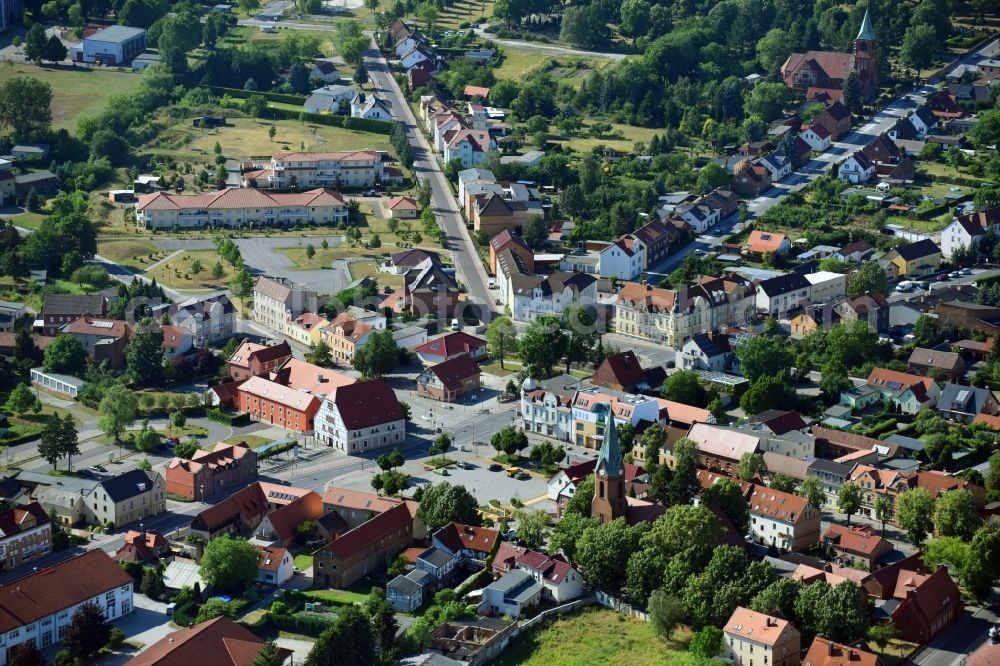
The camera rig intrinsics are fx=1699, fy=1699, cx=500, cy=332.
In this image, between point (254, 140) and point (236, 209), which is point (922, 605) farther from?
point (254, 140)

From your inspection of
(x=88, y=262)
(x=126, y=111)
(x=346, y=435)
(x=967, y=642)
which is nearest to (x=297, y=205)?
(x=88, y=262)

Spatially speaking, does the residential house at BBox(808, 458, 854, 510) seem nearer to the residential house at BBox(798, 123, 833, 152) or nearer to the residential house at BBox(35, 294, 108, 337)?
the residential house at BBox(35, 294, 108, 337)

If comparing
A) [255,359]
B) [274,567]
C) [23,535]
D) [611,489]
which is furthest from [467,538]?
[255,359]

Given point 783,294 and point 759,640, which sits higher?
point 783,294

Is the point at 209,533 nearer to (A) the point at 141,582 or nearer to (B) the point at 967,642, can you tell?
(A) the point at 141,582

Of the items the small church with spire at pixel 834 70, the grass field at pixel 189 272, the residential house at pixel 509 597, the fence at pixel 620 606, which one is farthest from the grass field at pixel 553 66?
the residential house at pixel 509 597
